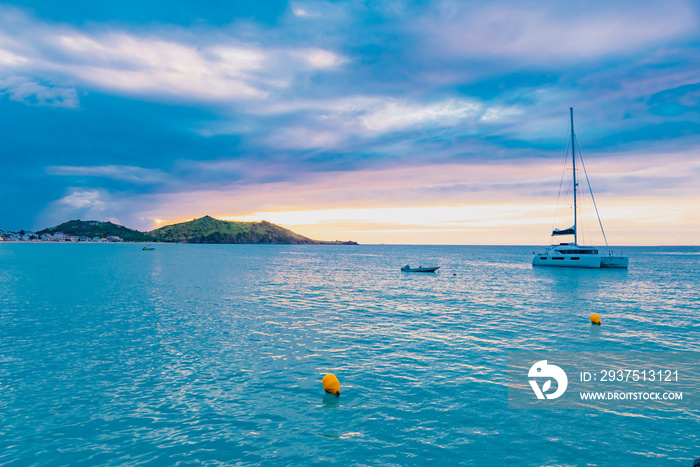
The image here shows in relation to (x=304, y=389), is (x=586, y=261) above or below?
above

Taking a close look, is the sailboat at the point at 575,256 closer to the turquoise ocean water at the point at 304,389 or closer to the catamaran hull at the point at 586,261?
the catamaran hull at the point at 586,261

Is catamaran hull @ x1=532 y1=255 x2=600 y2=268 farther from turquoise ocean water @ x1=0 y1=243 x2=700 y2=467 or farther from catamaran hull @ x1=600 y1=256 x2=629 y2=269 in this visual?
turquoise ocean water @ x1=0 y1=243 x2=700 y2=467

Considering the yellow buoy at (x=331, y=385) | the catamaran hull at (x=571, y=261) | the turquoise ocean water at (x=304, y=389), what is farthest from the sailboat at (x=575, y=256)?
the yellow buoy at (x=331, y=385)

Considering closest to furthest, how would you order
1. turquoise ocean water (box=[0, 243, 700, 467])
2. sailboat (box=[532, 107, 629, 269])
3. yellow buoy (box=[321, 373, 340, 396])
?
turquoise ocean water (box=[0, 243, 700, 467]), yellow buoy (box=[321, 373, 340, 396]), sailboat (box=[532, 107, 629, 269])

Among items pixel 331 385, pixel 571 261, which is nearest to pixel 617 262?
pixel 571 261

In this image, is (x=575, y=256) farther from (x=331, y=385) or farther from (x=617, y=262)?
(x=331, y=385)

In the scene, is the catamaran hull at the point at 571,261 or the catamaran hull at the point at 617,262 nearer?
the catamaran hull at the point at 571,261

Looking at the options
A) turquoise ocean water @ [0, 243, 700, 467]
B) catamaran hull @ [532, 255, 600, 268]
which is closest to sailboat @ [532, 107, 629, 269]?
catamaran hull @ [532, 255, 600, 268]

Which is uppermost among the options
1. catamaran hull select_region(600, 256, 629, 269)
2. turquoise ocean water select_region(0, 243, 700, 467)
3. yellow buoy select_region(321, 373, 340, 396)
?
catamaran hull select_region(600, 256, 629, 269)

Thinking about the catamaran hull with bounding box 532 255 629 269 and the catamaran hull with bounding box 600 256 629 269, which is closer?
the catamaran hull with bounding box 532 255 629 269

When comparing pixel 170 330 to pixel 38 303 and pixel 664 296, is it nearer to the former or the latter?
pixel 38 303

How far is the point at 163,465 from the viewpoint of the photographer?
11.5 m

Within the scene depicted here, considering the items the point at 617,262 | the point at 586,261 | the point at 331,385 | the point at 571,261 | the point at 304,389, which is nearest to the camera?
the point at 331,385

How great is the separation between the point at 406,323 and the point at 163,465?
2426 cm
